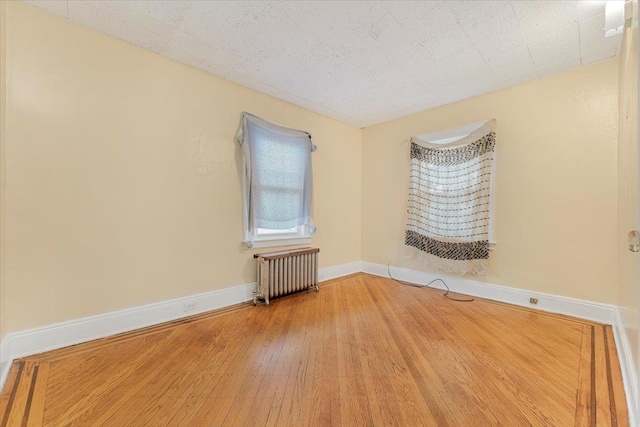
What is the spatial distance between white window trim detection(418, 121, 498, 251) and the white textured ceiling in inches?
18.7

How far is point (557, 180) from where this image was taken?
279 centimetres

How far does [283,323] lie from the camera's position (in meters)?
2.55

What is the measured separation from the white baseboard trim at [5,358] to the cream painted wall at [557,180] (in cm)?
434

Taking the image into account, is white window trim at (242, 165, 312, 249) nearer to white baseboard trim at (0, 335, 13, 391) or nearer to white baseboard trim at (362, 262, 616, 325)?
white baseboard trim at (362, 262, 616, 325)

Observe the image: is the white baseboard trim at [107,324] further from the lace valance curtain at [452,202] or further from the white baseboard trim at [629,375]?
the white baseboard trim at [629,375]

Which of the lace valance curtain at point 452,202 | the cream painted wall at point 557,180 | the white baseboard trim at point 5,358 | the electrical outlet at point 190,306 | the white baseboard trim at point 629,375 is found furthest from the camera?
the lace valance curtain at point 452,202

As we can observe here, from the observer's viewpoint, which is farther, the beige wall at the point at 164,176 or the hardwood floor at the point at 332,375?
the beige wall at the point at 164,176

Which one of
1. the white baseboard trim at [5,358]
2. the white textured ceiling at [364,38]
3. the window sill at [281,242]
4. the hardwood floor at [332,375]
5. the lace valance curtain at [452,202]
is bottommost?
the hardwood floor at [332,375]

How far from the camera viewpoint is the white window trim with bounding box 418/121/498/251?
10.4 ft

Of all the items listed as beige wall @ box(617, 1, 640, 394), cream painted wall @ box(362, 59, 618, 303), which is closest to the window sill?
cream painted wall @ box(362, 59, 618, 303)

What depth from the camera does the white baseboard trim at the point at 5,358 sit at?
162 centimetres

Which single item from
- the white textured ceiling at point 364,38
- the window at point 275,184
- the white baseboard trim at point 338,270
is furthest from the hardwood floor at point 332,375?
the white textured ceiling at point 364,38

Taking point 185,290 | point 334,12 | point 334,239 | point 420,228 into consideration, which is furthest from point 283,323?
point 334,12

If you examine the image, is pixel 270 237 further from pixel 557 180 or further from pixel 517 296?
pixel 557 180
